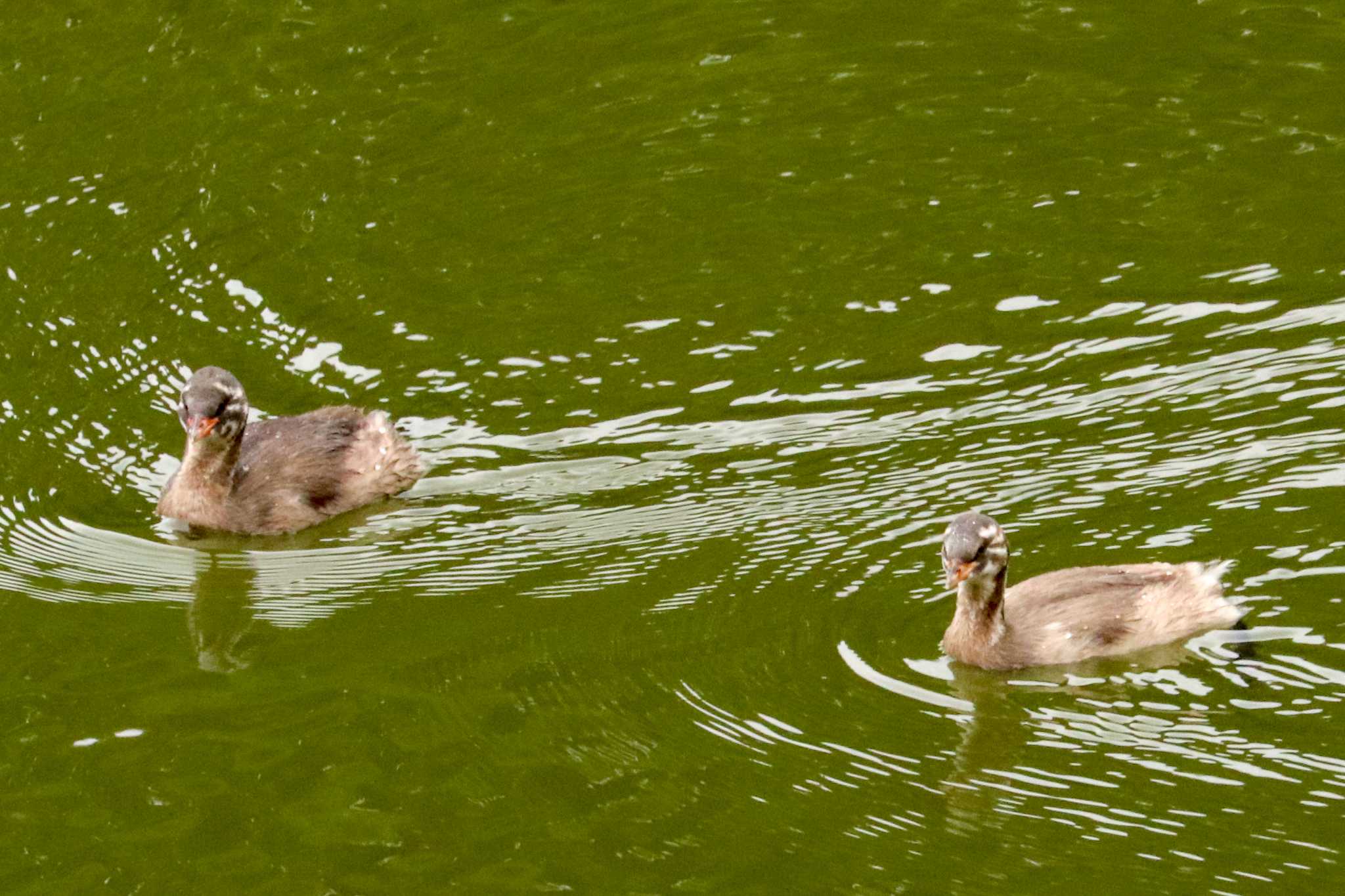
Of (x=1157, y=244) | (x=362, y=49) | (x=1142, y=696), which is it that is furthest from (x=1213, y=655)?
(x=362, y=49)

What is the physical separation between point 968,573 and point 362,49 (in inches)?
325

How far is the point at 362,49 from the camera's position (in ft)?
49.0

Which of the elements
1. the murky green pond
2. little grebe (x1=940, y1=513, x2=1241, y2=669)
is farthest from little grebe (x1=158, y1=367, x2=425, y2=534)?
little grebe (x1=940, y1=513, x2=1241, y2=669)

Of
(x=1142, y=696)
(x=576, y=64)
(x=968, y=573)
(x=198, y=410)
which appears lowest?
(x=1142, y=696)

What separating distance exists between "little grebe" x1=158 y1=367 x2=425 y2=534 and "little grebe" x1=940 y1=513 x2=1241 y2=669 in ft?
10.0

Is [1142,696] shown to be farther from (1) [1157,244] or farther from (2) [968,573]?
(1) [1157,244]

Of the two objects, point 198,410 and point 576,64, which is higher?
point 576,64

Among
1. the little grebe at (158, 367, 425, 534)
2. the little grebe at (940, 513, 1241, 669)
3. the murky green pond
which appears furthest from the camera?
the little grebe at (158, 367, 425, 534)

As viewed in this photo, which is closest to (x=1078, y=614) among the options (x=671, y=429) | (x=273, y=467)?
(x=671, y=429)

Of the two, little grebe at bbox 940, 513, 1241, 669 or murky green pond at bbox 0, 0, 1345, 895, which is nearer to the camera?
murky green pond at bbox 0, 0, 1345, 895

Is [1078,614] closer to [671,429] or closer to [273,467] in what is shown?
[671,429]

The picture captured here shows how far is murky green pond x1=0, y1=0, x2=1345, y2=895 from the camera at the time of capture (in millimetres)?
7145

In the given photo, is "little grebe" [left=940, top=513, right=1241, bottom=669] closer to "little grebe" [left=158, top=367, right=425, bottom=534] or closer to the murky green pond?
the murky green pond

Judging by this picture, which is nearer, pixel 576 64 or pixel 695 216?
pixel 695 216
